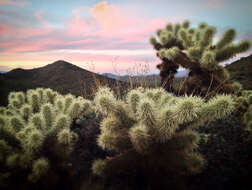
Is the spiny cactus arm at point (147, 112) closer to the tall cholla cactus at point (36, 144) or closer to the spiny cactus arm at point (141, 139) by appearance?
the spiny cactus arm at point (141, 139)

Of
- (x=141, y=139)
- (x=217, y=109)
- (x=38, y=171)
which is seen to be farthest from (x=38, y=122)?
(x=217, y=109)

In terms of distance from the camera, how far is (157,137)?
Result: 2248 mm

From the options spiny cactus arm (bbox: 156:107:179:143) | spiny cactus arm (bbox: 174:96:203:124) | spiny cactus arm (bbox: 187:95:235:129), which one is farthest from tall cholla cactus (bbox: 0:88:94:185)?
spiny cactus arm (bbox: 187:95:235:129)

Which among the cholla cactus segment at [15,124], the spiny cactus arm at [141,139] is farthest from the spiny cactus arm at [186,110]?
the cholla cactus segment at [15,124]

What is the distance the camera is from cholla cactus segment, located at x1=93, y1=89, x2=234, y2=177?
2072mm

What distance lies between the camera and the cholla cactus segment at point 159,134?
2072 millimetres

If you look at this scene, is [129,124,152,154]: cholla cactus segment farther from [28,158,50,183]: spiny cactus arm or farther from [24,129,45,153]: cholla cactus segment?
[24,129,45,153]: cholla cactus segment

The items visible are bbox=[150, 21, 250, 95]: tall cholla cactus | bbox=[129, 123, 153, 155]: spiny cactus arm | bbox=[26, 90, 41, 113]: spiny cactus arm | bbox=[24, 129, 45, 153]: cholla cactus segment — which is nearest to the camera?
bbox=[129, 123, 153, 155]: spiny cactus arm

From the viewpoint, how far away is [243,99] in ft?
14.1

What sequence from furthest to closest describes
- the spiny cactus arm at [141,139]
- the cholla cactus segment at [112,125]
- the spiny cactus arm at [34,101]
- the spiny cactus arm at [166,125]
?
the spiny cactus arm at [34,101]
the cholla cactus segment at [112,125]
the spiny cactus arm at [166,125]
the spiny cactus arm at [141,139]

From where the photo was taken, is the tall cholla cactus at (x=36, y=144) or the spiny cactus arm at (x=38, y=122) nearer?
the tall cholla cactus at (x=36, y=144)

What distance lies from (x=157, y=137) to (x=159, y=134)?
55 mm

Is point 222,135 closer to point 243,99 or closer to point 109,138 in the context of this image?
point 243,99

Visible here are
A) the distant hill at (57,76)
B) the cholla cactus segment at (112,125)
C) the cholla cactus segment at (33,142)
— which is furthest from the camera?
the distant hill at (57,76)
